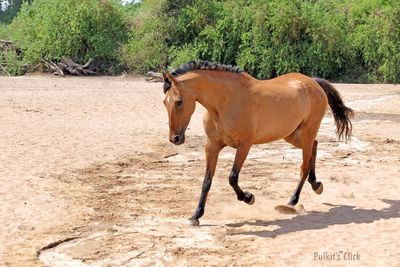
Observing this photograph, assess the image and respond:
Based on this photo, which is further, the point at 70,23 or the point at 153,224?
the point at 70,23

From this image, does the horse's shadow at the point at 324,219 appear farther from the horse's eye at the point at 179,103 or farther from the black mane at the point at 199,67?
the black mane at the point at 199,67

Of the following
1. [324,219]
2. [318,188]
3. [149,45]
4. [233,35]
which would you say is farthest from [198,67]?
[149,45]

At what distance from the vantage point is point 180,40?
33906 mm

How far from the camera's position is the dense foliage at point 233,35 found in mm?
30594

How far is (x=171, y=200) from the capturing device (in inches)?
312

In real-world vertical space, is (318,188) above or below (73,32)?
above

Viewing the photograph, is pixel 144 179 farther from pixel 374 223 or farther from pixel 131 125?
pixel 131 125

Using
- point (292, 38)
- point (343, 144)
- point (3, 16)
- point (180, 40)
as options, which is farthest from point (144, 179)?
point (3, 16)

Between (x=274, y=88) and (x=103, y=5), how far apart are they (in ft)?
94.1

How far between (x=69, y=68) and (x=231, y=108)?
89.4 feet

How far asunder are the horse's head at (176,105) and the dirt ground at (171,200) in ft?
3.31

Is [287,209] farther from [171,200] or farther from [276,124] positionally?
[171,200]

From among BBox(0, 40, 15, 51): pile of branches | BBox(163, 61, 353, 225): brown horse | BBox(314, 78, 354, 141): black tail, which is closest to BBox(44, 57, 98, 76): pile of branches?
BBox(0, 40, 15, 51): pile of branches

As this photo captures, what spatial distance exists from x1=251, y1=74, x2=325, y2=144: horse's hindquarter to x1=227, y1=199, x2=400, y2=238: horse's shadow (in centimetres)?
95
